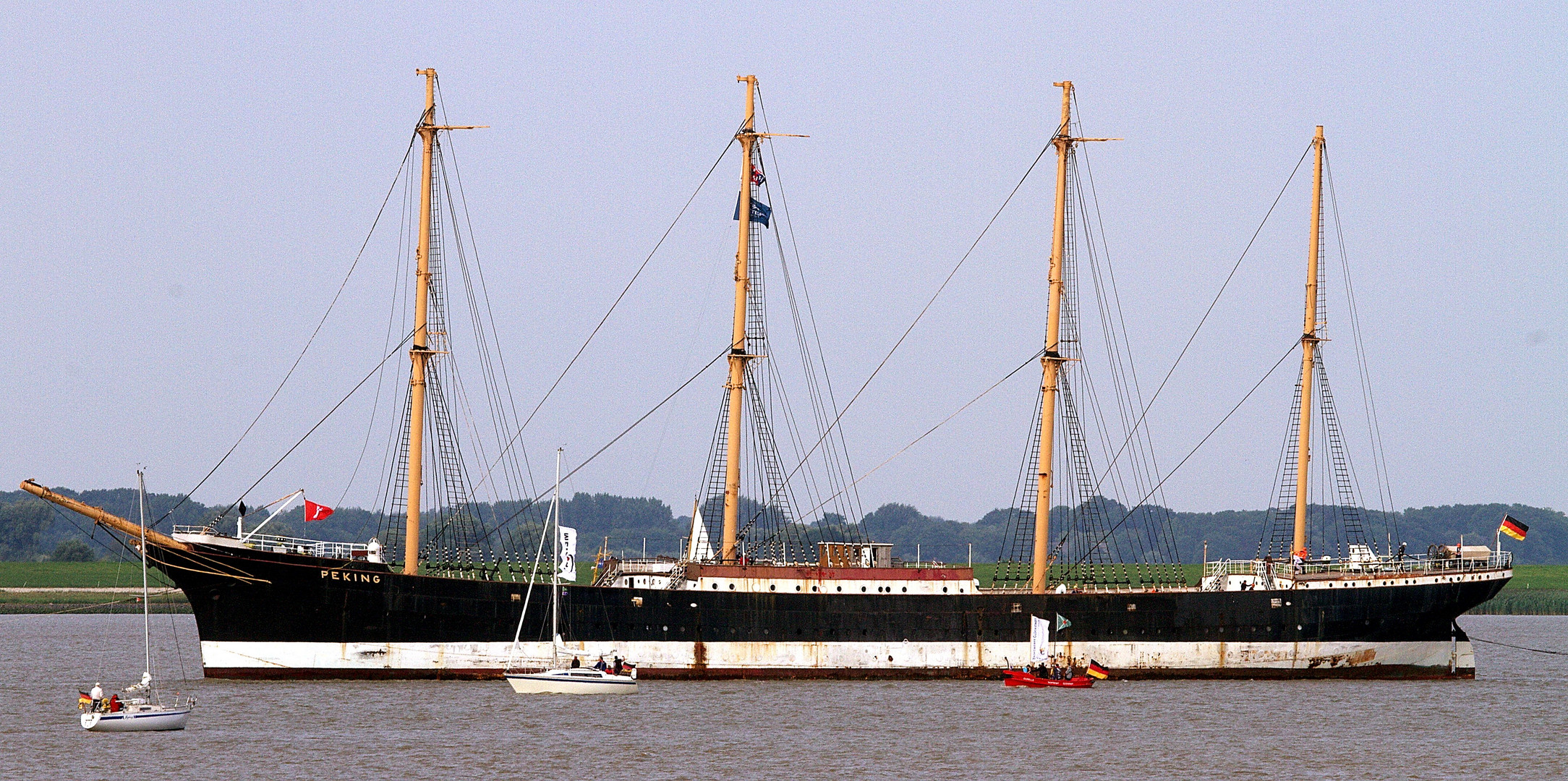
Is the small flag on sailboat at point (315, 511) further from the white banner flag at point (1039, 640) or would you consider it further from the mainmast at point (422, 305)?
the white banner flag at point (1039, 640)

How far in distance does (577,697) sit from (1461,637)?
99.1 ft

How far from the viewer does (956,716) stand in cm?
4134

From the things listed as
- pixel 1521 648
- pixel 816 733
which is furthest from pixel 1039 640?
pixel 1521 648

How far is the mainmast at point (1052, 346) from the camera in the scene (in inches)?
2096

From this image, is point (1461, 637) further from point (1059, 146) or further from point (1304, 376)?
point (1059, 146)

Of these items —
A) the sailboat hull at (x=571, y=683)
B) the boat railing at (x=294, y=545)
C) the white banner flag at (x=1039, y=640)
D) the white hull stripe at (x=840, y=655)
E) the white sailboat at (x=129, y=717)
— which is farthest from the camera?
the white banner flag at (x=1039, y=640)

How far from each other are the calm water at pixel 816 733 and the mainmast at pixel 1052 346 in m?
5.99

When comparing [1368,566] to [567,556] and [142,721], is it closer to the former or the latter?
[567,556]

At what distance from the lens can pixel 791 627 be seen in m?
48.9

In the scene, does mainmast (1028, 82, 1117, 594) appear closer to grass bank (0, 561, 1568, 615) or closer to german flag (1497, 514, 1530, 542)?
german flag (1497, 514, 1530, 542)

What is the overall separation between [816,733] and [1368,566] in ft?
76.5

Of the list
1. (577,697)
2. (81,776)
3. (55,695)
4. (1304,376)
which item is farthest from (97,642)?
(1304,376)

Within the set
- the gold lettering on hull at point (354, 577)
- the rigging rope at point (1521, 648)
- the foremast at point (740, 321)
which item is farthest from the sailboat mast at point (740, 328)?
the rigging rope at point (1521, 648)

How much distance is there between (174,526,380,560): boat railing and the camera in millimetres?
45469
